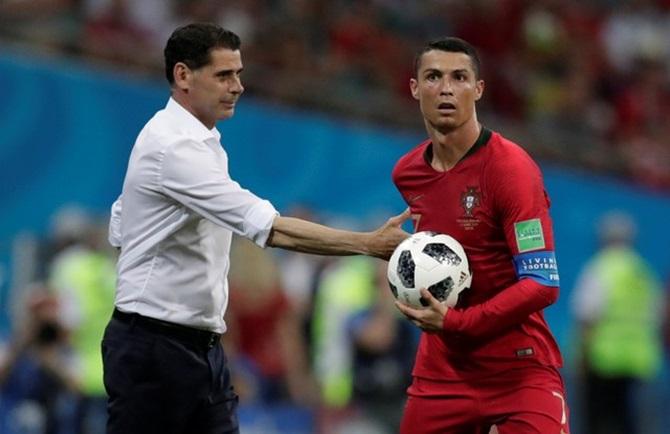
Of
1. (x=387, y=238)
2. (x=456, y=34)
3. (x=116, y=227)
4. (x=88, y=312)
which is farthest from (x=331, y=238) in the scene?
(x=456, y=34)

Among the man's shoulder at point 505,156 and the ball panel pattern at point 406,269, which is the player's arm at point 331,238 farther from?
the man's shoulder at point 505,156

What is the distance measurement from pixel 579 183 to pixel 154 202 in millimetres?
9444

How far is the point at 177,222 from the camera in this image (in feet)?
21.9

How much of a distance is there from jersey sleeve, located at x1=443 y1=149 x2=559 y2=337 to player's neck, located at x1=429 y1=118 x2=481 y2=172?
274 mm

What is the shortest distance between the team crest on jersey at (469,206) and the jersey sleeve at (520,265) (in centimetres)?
13

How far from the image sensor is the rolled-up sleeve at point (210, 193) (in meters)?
6.50

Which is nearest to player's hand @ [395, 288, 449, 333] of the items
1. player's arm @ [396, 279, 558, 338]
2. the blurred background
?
player's arm @ [396, 279, 558, 338]

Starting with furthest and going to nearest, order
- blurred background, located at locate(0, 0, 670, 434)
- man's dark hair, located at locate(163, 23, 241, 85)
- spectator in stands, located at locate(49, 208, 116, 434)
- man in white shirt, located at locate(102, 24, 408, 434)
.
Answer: blurred background, located at locate(0, 0, 670, 434) < spectator in stands, located at locate(49, 208, 116, 434) < man's dark hair, located at locate(163, 23, 241, 85) < man in white shirt, located at locate(102, 24, 408, 434)

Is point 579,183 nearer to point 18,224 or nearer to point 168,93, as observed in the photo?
point 168,93

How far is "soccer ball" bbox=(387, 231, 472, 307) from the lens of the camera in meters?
6.44

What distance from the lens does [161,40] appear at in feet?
45.9

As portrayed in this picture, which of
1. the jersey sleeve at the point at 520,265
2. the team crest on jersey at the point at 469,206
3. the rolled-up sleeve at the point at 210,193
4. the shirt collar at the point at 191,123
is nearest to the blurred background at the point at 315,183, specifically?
the shirt collar at the point at 191,123

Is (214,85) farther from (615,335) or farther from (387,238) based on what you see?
(615,335)

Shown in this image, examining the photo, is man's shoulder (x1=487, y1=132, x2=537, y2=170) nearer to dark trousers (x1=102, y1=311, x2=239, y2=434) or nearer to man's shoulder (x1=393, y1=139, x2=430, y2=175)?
man's shoulder (x1=393, y1=139, x2=430, y2=175)
